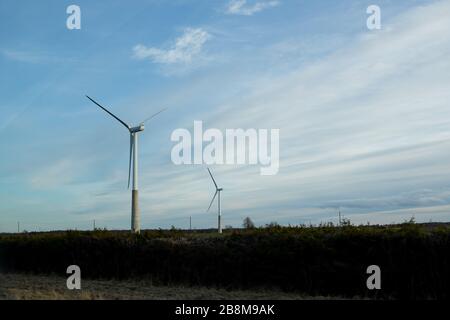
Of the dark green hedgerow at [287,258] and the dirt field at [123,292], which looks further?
the dark green hedgerow at [287,258]

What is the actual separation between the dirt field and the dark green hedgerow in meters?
1.07

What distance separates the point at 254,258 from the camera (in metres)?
23.4

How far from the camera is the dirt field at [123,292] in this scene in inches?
735

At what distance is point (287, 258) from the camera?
2267cm

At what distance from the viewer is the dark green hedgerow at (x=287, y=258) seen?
2038 centimetres

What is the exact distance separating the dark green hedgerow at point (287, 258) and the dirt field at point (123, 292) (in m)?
1.07

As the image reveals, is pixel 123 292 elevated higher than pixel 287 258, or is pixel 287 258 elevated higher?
pixel 287 258

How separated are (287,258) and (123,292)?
22.0ft

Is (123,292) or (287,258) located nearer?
Result: (123,292)

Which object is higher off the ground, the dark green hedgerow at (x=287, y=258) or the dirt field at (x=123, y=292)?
the dark green hedgerow at (x=287, y=258)
